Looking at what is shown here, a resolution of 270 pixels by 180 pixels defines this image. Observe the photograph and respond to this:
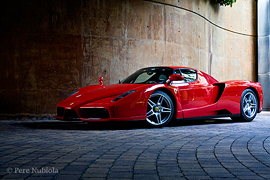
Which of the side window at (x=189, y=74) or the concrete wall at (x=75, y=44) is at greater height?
the concrete wall at (x=75, y=44)

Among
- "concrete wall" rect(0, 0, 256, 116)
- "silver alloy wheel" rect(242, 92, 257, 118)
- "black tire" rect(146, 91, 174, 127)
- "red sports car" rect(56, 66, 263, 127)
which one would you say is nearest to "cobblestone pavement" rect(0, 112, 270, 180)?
"red sports car" rect(56, 66, 263, 127)

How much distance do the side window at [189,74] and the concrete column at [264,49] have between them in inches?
330

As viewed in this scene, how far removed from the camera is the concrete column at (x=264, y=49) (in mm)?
14516

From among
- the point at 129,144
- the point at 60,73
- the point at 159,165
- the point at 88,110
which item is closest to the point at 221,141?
the point at 129,144

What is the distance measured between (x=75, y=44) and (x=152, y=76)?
9.39 ft

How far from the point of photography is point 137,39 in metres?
9.60

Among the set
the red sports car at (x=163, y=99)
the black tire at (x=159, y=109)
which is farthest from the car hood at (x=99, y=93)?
the black tire at (x=159, y=109)

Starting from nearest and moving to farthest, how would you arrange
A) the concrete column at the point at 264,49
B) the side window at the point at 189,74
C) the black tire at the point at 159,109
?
the black tire at the point at 159,109
the side window at the point at 189,74
the concrete column at the point at 264,49

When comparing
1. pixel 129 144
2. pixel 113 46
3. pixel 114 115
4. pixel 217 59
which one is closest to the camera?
pixel 129 144

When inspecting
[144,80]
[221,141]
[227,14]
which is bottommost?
[221,141]

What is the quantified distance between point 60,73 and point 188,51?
4.22 metres

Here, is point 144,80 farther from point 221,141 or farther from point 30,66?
point 30,66

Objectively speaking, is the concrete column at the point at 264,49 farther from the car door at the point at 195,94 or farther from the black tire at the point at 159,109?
the black tire at the point at 159,109

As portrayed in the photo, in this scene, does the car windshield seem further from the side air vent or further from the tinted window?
the side air vent
